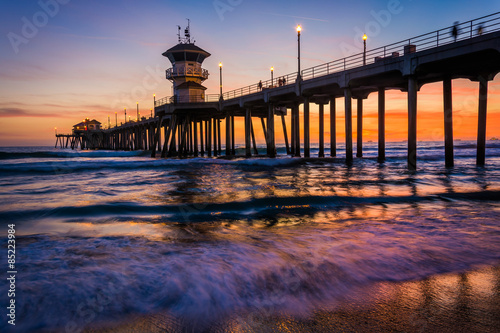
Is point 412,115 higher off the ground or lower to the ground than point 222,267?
higher

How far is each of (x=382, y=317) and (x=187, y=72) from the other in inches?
1866

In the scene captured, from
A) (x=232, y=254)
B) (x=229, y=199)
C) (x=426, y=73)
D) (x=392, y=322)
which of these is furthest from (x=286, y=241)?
(x=426, y=73)

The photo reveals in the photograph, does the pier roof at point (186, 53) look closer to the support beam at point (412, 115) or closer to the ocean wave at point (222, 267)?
the support beam at point (412, 115)

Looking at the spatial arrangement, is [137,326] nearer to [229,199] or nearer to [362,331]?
[362,331]

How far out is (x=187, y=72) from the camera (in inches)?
1823

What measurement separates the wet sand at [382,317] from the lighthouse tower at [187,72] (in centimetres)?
4358

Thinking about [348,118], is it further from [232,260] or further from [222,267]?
[222,267]

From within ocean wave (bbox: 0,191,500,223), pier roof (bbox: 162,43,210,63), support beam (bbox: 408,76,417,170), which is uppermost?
pier roof (bbox: 162,43,210,63)

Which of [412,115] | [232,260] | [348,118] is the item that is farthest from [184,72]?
[232,260]

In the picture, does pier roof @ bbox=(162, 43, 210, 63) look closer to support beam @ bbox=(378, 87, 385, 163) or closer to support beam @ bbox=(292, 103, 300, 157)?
support beam @ bbox=(292, 103, 300, 157)

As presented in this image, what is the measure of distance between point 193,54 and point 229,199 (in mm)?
41078

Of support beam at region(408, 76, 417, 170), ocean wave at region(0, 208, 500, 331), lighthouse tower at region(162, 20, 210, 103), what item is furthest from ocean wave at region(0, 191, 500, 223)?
lighthouse tower at region(162, 20, 210, 103)

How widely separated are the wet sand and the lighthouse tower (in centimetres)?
4358

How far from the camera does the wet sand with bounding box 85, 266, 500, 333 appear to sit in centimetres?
263
